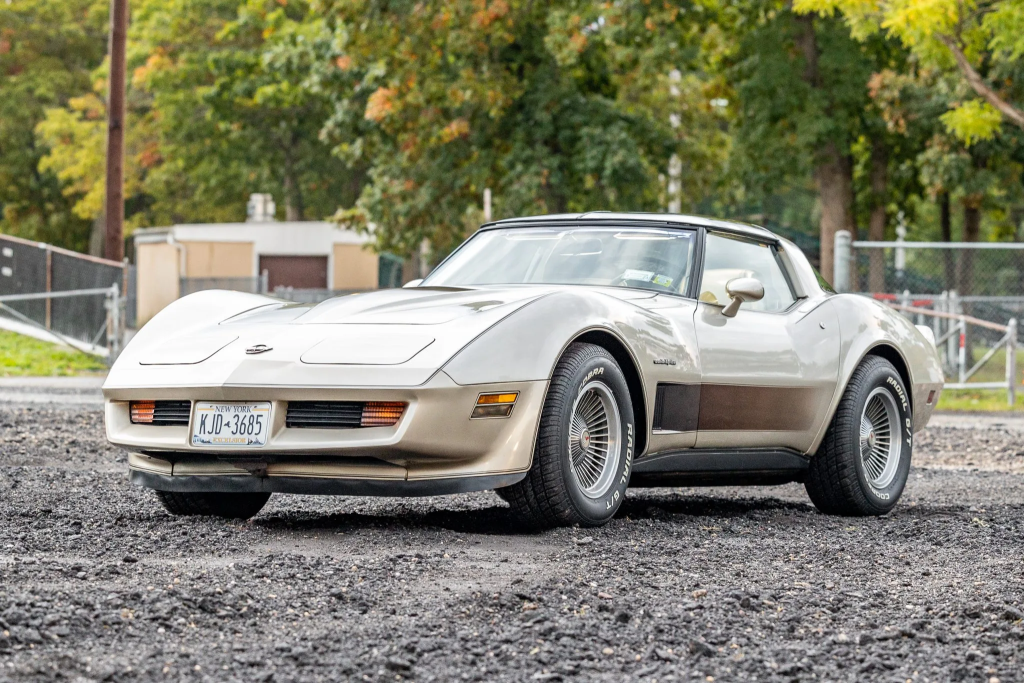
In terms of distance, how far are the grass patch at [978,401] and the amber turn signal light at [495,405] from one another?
1265cm

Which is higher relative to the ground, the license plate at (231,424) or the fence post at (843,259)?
the fence post at (843,259)

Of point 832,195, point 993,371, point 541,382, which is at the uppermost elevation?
point 832,195

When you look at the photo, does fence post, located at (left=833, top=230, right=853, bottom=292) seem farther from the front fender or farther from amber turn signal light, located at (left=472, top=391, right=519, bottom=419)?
amber turn signal light, located at (left=472, top=391, right=519, bottom=419)

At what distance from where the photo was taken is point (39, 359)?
2225 cm

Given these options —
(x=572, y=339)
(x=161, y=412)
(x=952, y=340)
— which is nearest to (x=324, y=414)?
(x=161, y=412)

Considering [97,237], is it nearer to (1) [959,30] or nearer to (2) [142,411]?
(1) [959,30]

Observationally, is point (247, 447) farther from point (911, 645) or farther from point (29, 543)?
point (911, 645)

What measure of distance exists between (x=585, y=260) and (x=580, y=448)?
4.04 feet

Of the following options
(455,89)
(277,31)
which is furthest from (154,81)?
(455,89)

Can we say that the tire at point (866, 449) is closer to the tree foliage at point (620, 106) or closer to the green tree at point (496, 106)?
the tree foliage at point (620, 106)

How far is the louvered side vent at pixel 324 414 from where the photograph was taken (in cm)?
526

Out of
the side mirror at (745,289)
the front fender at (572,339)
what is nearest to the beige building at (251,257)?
the side mirror at (745,289)

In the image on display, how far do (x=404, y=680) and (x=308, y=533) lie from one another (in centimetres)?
212

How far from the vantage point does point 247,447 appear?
17.5ft
